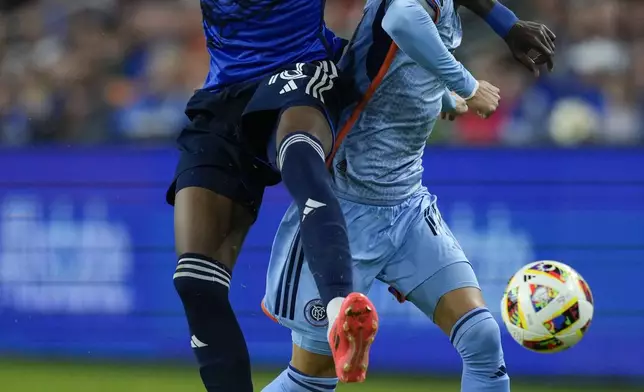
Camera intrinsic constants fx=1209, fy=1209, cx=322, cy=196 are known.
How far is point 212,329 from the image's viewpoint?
15.4 feet

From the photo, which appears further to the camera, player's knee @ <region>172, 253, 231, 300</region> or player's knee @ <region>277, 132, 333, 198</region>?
player's knee @ <region>172, 253, 231, 300</region>

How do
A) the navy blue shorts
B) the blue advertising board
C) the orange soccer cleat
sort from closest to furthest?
the orange soccer cleat < the navy blue shorts < the blue advertising board

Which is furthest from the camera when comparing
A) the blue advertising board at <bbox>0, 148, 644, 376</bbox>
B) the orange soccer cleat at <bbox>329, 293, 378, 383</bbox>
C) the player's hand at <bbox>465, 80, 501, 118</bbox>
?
the blue advertising board at <bbox>0, 148, 644, 376</bbox>

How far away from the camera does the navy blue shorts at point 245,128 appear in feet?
15.8

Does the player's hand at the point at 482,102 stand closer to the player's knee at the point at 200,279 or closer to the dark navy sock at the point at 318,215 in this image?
the dark navy sock at the point at 318,215

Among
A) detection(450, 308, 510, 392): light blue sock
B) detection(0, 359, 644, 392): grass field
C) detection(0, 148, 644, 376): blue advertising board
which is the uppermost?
detection(450, 308, 510, 392): light blue sock

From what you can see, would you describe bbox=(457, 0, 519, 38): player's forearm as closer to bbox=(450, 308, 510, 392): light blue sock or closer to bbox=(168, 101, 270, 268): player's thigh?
bbox=(168, 101, 270, 268): player's thigh

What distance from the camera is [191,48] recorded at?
10516mm

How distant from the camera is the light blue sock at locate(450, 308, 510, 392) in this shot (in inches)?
193

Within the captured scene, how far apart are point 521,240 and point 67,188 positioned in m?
3.50

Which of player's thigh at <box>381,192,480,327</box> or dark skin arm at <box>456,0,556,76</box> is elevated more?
dark skin arm at <box>456,0,556,76</box>

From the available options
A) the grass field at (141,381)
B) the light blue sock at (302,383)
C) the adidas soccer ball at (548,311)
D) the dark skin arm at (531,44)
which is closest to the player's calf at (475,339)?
the adidas soccer ball at (548,311)

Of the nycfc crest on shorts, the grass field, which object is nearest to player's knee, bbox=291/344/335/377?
the nycfc crest on shorts

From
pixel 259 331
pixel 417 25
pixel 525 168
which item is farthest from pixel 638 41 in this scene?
pixel 417 25
